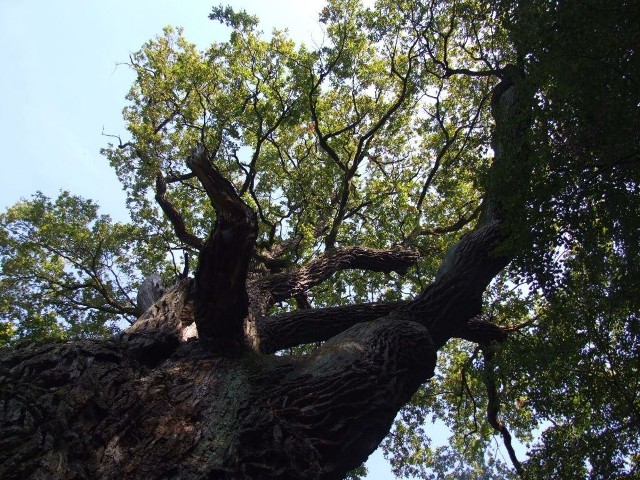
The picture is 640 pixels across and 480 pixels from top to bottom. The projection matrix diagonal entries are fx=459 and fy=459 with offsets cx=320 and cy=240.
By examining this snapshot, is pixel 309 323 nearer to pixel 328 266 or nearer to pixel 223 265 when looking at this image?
pixel 328 266

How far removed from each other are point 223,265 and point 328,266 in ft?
13.3

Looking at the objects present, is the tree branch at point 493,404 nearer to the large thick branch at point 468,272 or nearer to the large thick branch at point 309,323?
the large thick branch at point 468,272

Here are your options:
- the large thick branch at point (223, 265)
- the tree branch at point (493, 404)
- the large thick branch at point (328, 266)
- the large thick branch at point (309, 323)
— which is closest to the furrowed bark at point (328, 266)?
the large thick branch at point (328, 266)

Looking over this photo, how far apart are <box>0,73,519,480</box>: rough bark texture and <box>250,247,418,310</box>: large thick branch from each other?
5.18 ft

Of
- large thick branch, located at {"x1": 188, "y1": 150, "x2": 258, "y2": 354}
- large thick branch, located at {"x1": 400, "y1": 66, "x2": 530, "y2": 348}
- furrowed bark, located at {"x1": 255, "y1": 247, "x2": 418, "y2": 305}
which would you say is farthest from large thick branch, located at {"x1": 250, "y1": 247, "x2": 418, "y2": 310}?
large thick branch, located at {"x1": 188, "y1": 150, "x2": 258, "y2": 354}

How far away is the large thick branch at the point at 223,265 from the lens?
4121 mm

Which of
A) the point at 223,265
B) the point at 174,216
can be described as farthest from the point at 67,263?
the point at 223,265

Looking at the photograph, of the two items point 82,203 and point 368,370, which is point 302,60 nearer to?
point 82,203

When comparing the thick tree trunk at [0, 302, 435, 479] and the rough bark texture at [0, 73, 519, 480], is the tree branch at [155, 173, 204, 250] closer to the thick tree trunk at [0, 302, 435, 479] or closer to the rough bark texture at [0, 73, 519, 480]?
the rough bark texture at [0, 73, 519, 480]

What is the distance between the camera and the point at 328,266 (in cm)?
820

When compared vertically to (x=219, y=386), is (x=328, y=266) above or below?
above

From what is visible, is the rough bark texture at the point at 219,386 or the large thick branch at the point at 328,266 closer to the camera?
the rough bark texture at the point at 219,386

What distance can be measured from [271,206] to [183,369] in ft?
24.8

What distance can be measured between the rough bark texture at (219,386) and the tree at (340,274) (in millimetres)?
20
